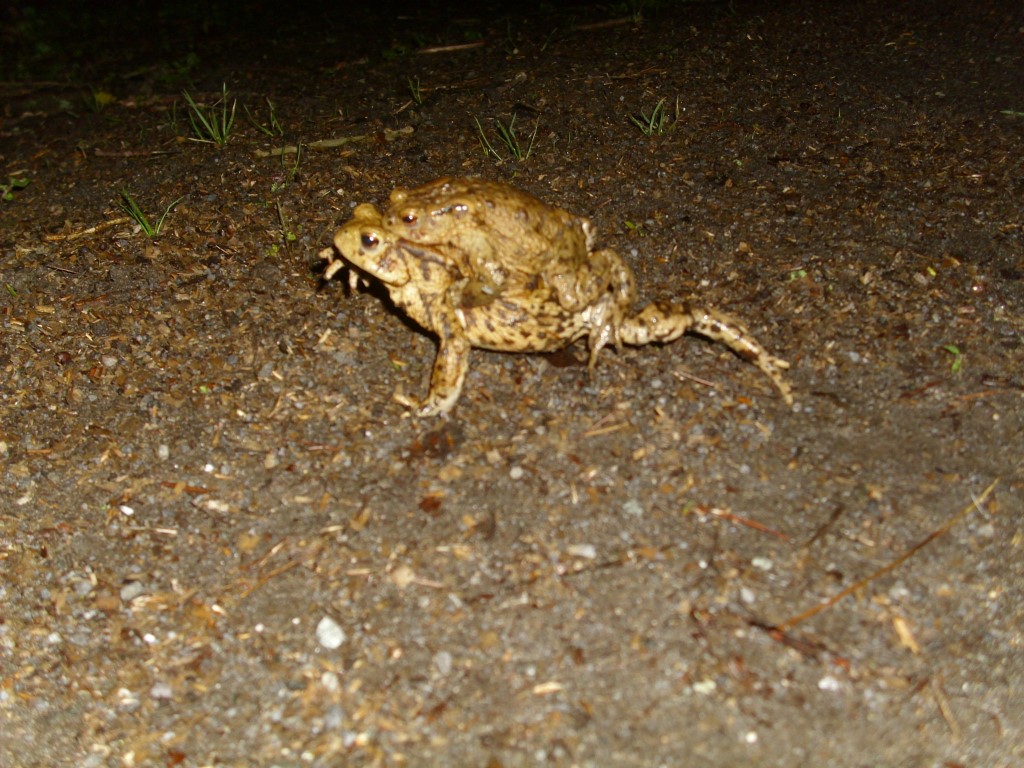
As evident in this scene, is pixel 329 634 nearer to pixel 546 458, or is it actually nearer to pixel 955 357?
pixel 546 458

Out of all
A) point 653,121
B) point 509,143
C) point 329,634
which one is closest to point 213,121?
point 509,143

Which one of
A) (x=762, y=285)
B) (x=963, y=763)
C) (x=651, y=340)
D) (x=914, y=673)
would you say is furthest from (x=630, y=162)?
(x=963, y=763)

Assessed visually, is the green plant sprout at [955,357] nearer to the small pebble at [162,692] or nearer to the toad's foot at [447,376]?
the toad's foot at [447,376]

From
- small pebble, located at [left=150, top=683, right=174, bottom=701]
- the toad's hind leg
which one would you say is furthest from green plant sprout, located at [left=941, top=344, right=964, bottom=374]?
small pebble, located at [left=150, top=683, right=174, bottom=701]

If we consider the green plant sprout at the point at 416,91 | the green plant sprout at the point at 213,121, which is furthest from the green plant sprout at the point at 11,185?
the green plant sprout at the point at 416,91

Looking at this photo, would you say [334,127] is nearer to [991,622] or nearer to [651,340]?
[651,340]

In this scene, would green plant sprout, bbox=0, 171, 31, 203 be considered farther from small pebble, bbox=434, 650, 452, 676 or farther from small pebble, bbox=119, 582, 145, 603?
small pebble, bbox=434, 650, 452, 676
